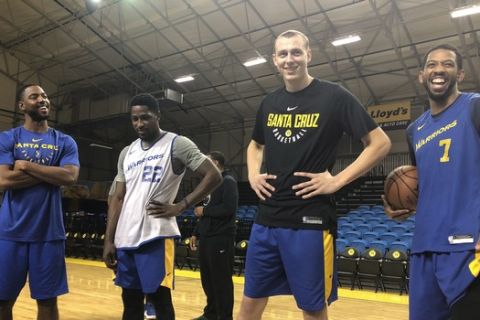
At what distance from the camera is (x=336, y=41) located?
13461 millimetres

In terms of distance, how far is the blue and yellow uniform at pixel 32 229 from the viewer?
2.70 meters

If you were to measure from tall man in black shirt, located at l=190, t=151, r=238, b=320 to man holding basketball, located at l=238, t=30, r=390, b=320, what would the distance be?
2.12 meters

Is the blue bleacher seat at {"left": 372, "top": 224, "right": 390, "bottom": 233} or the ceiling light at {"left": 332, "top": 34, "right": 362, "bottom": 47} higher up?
the ceiling light at {"left": 332, "top": 34, "right": 362, "bottom": 47}

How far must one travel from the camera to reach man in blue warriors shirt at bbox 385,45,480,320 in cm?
187

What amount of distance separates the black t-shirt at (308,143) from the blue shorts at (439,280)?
0.47m

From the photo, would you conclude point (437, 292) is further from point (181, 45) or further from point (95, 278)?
point (181, 45)

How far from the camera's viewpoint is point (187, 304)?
18.7 feet

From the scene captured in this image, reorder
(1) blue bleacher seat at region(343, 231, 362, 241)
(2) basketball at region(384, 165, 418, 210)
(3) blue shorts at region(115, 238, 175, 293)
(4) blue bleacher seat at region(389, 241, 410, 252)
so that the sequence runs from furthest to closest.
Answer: (1) blue bleacher seat at region(343, 231, 362, 241), (4) blue bleacher seat at region(389, 241, 410, 252), (3) blue shorts at region(115, 238, 175, 293), (2) basketball at region(384, 165, 418, 210)

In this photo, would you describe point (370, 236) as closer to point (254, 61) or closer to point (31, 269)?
point (31, 269)

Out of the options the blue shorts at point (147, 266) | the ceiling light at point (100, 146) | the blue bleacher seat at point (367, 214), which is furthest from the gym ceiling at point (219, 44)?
the blue shorts at point (147, 266)

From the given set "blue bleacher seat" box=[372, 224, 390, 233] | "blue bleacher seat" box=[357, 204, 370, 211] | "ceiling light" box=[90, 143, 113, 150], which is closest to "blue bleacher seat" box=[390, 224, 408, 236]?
"blue bleacher seat" box=[372, 224, 390, 233]

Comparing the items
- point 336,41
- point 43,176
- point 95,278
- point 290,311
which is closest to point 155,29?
point 336,41

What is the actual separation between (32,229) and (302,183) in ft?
5.57

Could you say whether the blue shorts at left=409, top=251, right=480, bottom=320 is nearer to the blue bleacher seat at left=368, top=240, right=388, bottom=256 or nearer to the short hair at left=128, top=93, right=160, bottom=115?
the short hair at left=128, top=93, right=160, bottom=115
